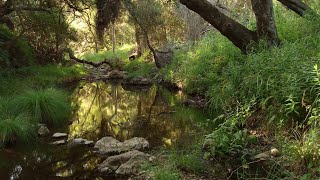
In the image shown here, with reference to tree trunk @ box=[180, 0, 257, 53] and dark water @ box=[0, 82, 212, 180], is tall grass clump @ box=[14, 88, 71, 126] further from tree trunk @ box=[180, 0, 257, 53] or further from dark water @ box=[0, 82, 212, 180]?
tree trunk @ box=[180, 0, 257, 53]

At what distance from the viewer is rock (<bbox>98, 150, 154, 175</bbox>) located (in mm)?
5227

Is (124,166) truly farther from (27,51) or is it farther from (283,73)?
(27,51)

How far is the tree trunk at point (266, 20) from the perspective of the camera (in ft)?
28.0

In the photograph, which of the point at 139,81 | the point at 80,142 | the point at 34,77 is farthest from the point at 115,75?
the point at 80,142

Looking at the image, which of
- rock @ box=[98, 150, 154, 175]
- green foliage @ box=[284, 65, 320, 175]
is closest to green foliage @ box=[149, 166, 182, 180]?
rock @ box=[98, 150, 154, 175]

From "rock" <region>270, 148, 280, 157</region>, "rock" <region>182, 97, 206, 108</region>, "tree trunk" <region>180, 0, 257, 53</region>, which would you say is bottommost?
"rock" <region>182, 97, 206, 108</region>

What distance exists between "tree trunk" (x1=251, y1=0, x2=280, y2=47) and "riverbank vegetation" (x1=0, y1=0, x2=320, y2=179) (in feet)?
0.08

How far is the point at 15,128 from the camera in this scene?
6.74 meters

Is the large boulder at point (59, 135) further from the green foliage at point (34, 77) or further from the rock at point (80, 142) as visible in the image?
the green foliage at point (34, 77)

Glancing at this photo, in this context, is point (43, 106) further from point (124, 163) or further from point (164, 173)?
point (164, 173)

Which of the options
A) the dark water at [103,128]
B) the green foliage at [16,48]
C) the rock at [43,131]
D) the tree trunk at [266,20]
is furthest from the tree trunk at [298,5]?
the green foliage at [16,48]

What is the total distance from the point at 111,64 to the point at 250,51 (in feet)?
42.3

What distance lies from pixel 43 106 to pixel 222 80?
4.40 meters

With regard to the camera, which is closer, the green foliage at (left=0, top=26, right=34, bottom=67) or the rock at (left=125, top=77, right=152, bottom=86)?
the green foliage at (left=0, top=26, right=34, bottom=67)
